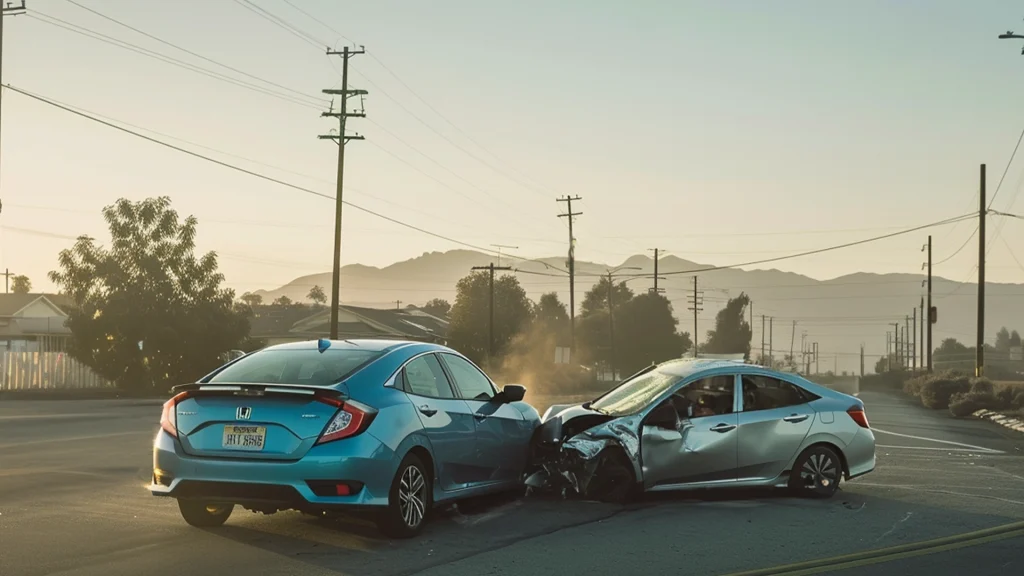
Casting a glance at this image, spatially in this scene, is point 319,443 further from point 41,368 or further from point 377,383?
point 41,368

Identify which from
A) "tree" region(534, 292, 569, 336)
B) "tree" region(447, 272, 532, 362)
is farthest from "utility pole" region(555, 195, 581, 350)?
"tree" region(534, 292, 569, 336)

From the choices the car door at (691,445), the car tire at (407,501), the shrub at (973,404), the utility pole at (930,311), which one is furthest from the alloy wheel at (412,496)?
the utility pole at (930,311)

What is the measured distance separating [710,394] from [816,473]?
4.76ft

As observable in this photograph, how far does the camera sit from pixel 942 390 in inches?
1881

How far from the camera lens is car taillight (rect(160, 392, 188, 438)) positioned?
9.43 m

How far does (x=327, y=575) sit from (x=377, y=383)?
74.3 inches

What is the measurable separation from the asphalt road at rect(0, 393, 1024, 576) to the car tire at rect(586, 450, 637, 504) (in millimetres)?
249

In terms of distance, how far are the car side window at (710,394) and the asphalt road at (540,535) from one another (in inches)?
37.8

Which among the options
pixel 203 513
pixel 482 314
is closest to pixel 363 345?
pixel 203 513

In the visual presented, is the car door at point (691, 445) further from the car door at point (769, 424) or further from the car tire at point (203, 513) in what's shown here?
the car tire at point (203, 513)

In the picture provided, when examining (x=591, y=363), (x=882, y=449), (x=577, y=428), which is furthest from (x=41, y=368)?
(x=591, y=363)

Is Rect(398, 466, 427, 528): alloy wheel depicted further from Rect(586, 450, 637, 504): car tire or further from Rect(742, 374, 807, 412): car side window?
Rect(742, 374, 807, 412): car side window

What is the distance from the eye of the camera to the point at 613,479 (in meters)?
12.1

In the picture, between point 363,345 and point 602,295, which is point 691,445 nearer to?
point 363,345
